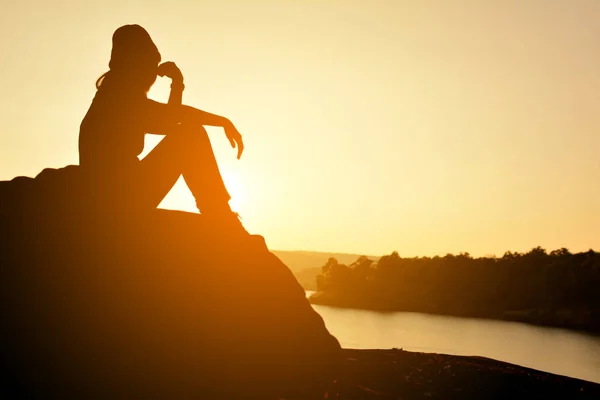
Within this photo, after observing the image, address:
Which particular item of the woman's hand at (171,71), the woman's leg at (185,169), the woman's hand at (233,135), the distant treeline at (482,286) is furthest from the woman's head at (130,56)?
the distant treeline at (482,286)

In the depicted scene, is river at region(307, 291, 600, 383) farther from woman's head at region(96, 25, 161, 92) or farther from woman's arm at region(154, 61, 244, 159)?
woman's head at region(96, 25, 161, 92)

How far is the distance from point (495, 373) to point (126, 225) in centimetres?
855

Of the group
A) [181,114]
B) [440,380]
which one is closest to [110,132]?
[181,114]

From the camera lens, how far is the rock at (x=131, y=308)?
15.9 ft

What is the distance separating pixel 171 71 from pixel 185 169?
1.46 m

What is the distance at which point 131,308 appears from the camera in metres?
5.27

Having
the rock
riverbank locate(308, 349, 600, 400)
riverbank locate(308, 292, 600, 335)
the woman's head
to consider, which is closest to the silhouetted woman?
the woman's head

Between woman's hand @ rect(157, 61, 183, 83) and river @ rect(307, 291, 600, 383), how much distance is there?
2481 inches

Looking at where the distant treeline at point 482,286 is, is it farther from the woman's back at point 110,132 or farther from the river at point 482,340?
the woman's back at point 110,132

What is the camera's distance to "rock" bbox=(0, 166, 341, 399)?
4855 mm

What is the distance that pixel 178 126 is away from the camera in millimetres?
6105

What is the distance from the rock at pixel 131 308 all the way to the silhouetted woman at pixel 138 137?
288mm

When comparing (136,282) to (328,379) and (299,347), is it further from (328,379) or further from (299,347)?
(328,379)

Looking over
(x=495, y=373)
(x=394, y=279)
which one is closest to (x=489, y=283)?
(x=394, y=279)
